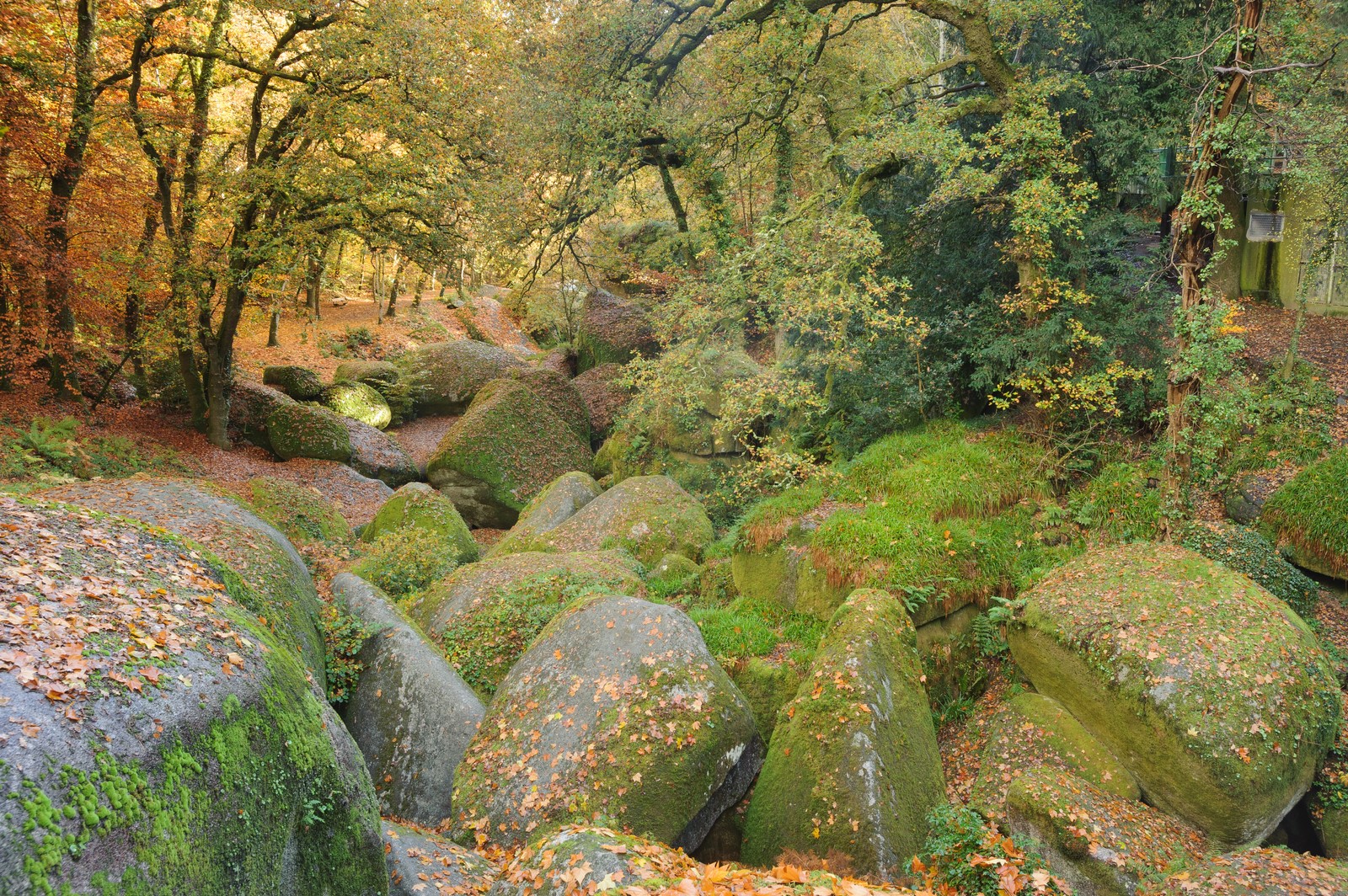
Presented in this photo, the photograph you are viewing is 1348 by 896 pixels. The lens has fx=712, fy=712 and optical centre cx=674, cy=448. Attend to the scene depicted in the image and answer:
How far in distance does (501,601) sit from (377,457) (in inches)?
450

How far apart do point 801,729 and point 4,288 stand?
14.7 metres

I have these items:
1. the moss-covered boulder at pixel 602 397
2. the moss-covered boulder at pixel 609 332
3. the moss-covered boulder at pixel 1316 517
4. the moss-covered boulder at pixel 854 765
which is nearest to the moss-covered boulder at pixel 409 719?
the moss-covered boulder at pixel 854 765

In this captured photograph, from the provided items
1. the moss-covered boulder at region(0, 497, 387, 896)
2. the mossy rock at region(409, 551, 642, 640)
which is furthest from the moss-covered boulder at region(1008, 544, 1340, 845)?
the moss-covered boulder at region(0, 497, 387, 896)

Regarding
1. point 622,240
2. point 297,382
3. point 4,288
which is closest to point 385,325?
point 297,382

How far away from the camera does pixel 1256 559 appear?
25.8 feet

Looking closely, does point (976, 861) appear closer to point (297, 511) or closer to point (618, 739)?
point (618, 739)

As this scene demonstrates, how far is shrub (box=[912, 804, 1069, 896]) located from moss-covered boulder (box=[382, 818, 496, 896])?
320 centimetres

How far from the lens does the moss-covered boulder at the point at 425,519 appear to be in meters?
12.5

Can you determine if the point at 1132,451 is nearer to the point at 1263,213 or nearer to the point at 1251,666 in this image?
the point at 1251,666

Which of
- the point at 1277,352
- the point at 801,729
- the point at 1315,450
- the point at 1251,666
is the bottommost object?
the point at 801,729

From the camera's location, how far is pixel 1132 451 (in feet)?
31.4

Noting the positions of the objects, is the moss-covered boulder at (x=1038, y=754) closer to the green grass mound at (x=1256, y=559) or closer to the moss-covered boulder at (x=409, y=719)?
the green grass mound at (x=1256, y=559)

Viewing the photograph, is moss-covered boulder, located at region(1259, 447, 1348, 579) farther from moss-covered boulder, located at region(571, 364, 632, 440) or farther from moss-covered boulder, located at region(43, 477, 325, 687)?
moss-covered boulder, located at region(571, 364, 632, 440)

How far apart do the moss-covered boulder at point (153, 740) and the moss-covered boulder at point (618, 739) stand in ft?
5.13
